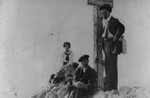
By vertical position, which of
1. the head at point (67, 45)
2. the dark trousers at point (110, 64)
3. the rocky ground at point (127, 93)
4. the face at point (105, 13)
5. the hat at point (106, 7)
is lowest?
the rocky ground at point (127, 93)

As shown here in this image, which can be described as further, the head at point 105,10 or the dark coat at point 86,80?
the head at point 105,10

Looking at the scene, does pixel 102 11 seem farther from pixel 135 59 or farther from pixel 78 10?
pixel 135 59

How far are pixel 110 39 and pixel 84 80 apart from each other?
0.63m

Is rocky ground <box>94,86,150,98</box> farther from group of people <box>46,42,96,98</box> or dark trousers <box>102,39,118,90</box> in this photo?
group of people <box>46,42,96,98</box>

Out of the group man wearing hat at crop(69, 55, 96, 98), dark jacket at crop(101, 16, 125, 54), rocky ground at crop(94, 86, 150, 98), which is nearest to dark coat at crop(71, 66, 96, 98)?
man wearing hat at crop(69, 55, 96, 98)

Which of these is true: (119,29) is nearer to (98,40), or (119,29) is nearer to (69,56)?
(98,40)

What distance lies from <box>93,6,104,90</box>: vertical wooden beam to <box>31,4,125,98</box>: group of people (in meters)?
0.05

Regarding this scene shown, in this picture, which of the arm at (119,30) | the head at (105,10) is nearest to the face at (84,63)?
the arm at (119,30)

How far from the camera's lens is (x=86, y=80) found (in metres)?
3.14

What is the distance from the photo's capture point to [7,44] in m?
2.99

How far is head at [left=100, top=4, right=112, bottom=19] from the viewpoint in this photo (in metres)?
3.31

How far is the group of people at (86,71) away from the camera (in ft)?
10.1

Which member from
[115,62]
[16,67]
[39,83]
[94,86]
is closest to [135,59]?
[115,62]

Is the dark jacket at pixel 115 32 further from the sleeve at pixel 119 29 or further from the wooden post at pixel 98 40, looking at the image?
the wooden post at pixel 98 40
